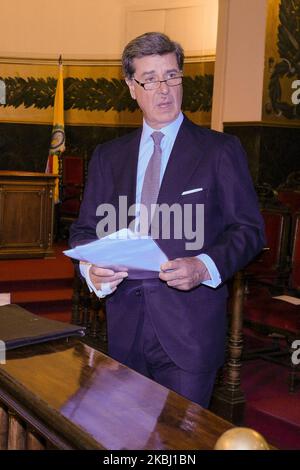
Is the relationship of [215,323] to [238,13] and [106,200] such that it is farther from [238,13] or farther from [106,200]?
[238,13]

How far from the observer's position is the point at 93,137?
10500 mm

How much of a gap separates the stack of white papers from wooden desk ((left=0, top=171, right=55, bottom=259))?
19.8ft

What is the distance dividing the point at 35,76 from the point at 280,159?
466 centimetres

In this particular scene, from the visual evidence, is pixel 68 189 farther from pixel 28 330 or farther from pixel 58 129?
pixel 28 330

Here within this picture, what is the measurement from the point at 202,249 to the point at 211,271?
14 cm

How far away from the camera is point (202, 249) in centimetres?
203

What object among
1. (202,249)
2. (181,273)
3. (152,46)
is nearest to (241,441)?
(181,273)

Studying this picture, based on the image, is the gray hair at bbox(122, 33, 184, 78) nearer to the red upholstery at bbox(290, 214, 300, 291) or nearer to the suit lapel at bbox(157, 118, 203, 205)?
the suit lapel at bbox(157, 118, 203, 205)

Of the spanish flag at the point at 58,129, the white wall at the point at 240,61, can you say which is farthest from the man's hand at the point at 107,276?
the spanish flag at the point at 58,129

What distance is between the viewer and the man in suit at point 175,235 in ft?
6.57

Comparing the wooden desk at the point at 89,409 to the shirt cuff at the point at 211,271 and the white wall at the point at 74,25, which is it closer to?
the shirt cuff at the point at 211,271

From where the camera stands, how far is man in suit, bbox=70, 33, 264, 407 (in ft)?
6.57

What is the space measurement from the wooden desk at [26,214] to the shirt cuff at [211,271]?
6.06 metres

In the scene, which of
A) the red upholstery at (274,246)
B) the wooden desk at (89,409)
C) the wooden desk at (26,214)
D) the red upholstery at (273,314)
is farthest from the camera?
the wooden desk at (26,214)
